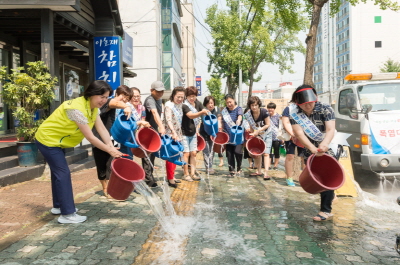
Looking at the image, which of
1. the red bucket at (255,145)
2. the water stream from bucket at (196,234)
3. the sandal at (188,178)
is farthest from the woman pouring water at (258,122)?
the water stream from bucket at (196,234)

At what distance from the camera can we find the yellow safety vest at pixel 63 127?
15.3 feet

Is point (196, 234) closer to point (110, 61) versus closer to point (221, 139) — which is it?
point (221, 139)

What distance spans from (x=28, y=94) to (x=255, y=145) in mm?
4862

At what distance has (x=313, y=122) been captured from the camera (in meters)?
5.36

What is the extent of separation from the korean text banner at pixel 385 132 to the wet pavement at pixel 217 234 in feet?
5.61

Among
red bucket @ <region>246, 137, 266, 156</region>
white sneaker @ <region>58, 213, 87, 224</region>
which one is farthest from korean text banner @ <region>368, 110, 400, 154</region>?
white sneaker @ <region>58, 213, 87, 224</region>

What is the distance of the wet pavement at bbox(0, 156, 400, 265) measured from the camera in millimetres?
3717

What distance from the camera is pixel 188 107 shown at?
777 cm

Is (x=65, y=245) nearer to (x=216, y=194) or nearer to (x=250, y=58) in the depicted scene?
(x=216, y=194)

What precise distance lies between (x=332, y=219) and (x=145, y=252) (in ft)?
8.70

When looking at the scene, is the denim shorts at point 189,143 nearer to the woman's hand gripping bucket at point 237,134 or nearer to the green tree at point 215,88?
the woman's hand gripping bucket at point 237,134

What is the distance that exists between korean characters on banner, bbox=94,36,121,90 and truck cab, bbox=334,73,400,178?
5.99 metres

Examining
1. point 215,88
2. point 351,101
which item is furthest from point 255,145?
point 215,88

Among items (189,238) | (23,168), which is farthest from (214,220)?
(23,168)
